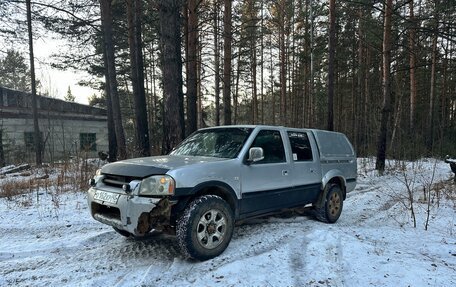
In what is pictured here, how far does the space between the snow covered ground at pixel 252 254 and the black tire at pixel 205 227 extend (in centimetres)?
17

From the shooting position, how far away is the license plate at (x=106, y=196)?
3.97 meters

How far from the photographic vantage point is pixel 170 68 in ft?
28.7

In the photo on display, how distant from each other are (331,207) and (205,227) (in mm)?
3128

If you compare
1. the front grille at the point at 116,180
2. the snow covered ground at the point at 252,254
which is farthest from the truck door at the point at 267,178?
the front grille at the point at 116,180

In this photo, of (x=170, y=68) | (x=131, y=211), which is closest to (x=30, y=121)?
(x=170, y=68)

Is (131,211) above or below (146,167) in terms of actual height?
below

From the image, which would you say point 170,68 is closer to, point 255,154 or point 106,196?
point 255,154

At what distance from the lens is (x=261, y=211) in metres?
4.93

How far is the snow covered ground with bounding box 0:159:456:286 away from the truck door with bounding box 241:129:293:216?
56 cm

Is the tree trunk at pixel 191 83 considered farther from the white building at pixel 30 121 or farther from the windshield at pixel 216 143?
the white building at pixel 30 121

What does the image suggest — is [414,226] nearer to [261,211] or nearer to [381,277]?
[381,277]

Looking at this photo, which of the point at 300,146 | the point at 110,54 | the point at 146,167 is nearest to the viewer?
the point at 146,167

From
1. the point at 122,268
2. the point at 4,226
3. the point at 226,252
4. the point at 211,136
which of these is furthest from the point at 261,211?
the point at 4,226

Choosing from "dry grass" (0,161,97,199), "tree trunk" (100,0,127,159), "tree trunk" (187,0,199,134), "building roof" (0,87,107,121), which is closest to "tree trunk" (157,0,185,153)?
"dry grass" (0,161,97,199)
